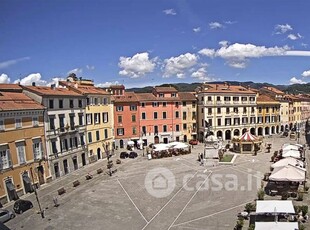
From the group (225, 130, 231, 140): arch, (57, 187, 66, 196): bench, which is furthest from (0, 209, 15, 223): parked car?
(225, 130, 231, 140): arch

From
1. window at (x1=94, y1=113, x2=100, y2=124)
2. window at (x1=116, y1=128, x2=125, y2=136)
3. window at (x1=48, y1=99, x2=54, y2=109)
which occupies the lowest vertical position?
window at (x1=116, y1=128, x2=125, y2=136)

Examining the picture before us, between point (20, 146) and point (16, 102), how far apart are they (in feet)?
17.8

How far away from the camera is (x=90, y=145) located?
52.4 m

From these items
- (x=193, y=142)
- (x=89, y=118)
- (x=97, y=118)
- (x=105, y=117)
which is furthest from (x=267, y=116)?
(x=89, y=118)

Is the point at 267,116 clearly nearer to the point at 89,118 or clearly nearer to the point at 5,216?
the point at 89,118

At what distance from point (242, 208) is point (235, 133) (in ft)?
154

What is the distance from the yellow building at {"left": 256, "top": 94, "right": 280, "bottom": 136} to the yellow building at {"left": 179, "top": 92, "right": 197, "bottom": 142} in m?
17.2

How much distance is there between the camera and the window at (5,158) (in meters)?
33.7

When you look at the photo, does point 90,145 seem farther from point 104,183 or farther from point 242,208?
point 242,208

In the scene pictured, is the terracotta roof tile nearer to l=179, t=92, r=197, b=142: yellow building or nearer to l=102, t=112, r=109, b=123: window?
l=102, t=112, r=109, b=123: window

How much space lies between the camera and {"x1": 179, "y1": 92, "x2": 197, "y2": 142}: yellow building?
70.3 meters

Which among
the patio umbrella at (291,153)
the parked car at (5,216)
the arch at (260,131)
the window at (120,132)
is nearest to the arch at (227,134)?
the arch at (260,131)

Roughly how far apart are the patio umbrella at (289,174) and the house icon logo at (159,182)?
11.1 metres

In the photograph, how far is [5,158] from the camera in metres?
34.2
